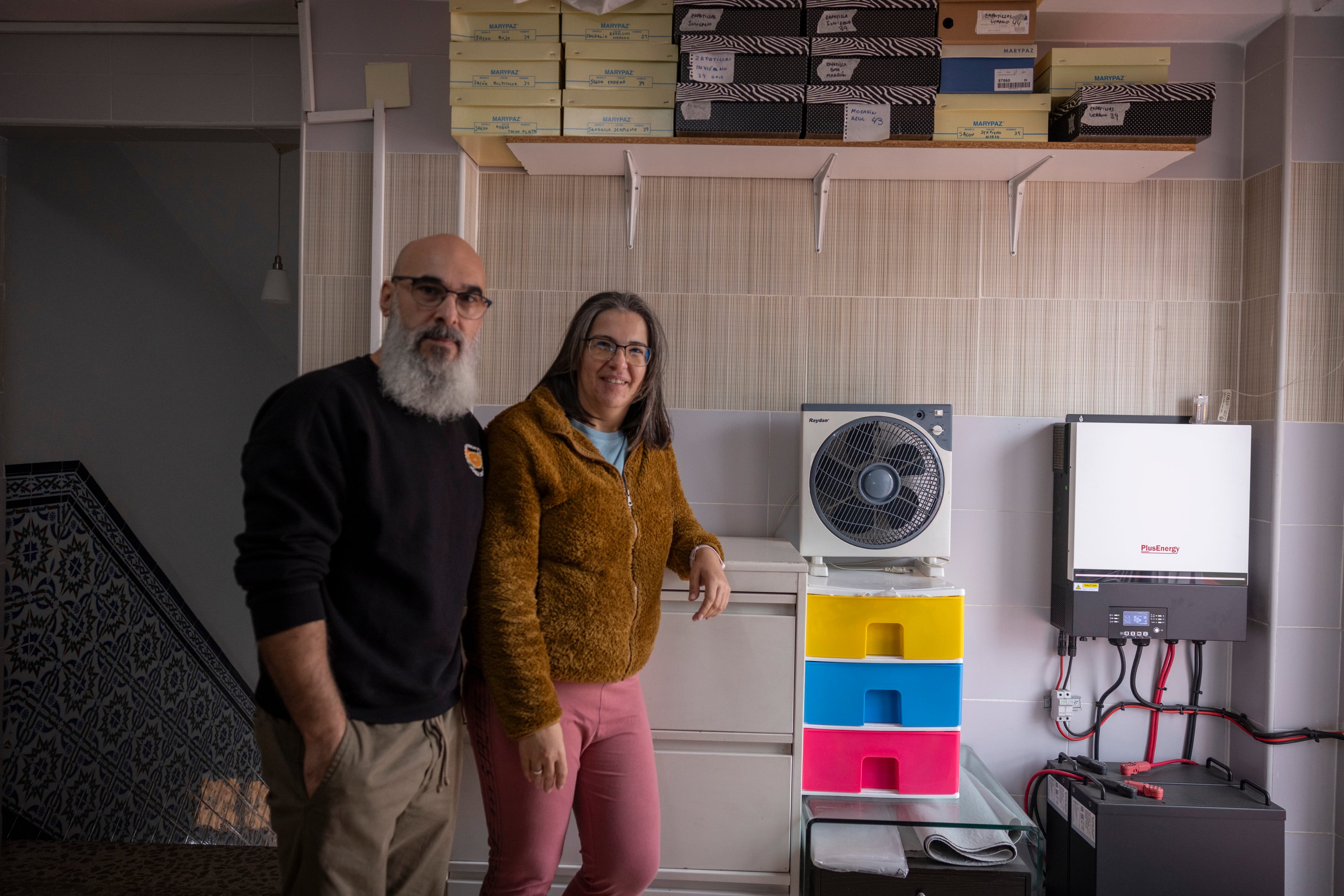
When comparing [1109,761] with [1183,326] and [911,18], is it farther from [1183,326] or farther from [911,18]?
[911,18]

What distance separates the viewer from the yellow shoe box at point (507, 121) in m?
2.14

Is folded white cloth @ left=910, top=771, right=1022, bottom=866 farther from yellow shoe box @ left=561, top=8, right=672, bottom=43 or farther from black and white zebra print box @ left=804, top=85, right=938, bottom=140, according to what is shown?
yellow shoe box @ left=561, top=8, right=672, bottom=43

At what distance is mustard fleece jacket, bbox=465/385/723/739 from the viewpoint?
4.66 feet

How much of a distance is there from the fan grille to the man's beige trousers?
123 centimetres

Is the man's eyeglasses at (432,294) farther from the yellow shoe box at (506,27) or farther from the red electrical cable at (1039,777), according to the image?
the red electrical cable at (1039,777)

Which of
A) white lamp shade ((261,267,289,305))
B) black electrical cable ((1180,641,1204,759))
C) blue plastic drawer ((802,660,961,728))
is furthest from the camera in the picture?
white lamp shade ((261,267,289,305))

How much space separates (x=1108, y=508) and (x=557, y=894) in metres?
1.87

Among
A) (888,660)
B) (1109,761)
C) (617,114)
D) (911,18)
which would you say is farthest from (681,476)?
(1109,761)

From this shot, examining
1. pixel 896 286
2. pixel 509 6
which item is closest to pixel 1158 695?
pixel 896 286

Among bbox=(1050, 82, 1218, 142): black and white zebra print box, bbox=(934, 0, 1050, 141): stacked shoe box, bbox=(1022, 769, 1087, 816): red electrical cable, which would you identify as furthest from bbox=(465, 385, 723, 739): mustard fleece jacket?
bbox=(1050, 82, 1218, 142): black and white zebra print box

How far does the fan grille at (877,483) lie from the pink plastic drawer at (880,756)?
0.50 m

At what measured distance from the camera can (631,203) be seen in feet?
8.04

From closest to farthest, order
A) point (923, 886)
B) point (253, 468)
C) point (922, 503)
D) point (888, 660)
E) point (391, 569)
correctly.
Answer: point (253, 468), point (391, 569), point (923, 886), point (888, 660), point (922, 503)

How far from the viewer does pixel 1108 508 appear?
7.35ft
